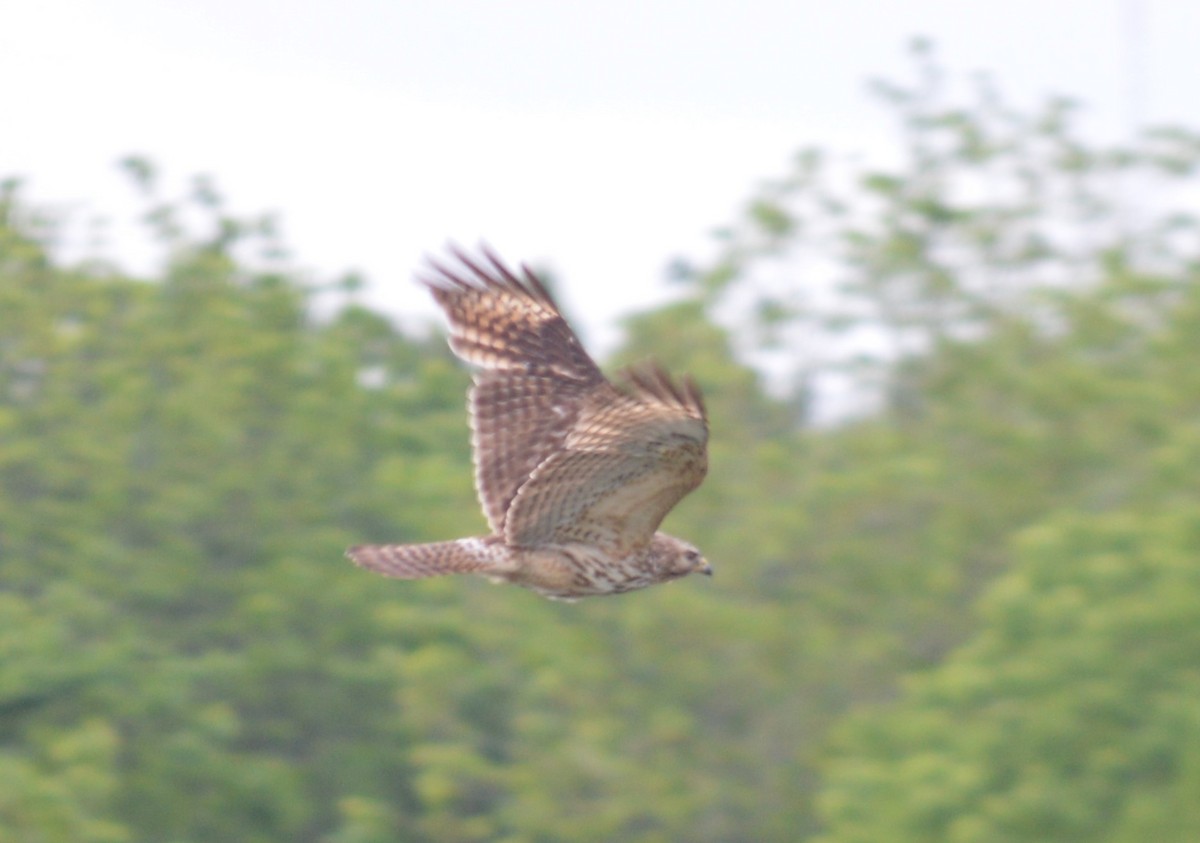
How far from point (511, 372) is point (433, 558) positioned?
746 millimetres

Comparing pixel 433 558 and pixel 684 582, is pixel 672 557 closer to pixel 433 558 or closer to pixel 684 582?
pixel 433 558

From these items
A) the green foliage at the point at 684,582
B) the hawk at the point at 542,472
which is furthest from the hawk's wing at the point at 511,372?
the green foliage at the point at 684,582

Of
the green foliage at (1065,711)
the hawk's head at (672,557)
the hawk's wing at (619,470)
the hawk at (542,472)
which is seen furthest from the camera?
the green foliage at (1065,711)

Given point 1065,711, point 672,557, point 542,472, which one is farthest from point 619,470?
point 1065,711

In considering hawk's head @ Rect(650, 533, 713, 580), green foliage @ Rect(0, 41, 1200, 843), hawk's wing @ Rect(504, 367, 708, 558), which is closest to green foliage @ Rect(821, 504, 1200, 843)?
green foliage @ Rect(0, 41, 1200, 843)

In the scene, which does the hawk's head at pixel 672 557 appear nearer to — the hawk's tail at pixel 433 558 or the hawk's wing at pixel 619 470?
A: the hawk's wing at pixel 619 470

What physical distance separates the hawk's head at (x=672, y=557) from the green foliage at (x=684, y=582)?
6.58 metres

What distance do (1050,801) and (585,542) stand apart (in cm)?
761

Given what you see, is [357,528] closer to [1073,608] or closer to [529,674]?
[529,674]

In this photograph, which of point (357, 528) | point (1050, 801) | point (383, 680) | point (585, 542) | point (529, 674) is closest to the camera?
point (585, 542)

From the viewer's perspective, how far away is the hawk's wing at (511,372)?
7070 mm

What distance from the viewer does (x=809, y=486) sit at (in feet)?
57.2

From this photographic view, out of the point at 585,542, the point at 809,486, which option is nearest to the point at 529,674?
the point at 809,486

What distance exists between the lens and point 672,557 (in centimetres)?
745
